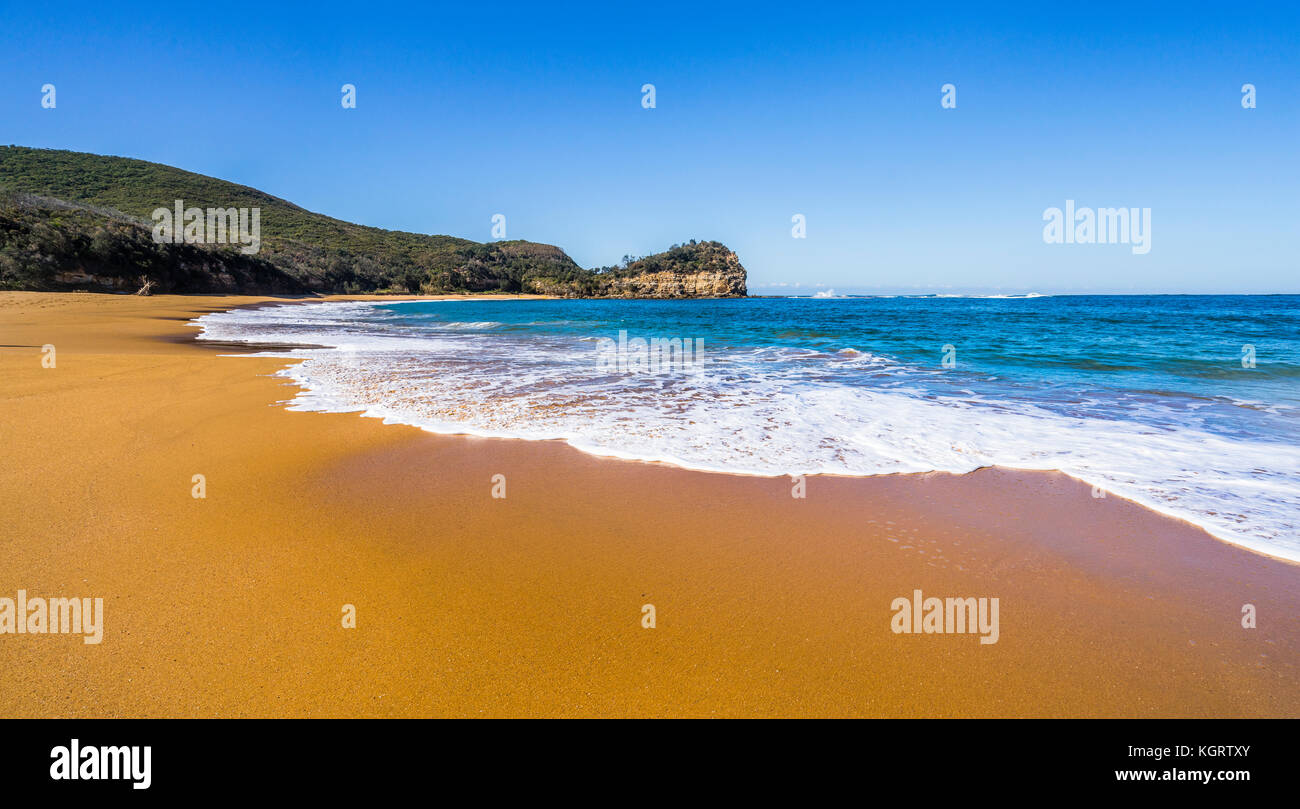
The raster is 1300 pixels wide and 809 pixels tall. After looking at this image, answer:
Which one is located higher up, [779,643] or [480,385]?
[480,385]

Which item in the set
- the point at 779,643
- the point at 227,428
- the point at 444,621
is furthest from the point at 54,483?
the point at 779,643

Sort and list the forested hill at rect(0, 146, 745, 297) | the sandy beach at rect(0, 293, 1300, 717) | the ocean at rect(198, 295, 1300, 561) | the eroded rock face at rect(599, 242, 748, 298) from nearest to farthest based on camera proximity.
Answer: the sandy beach at rect(0, 293, 1300, 717), the ocean at rect(198, 295, 1300, 561), the forested hill at rect(0, 146, 745, 297), the eroded rock face at rect(599, 242, 748, 298)

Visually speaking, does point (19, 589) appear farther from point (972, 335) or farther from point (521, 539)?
point (972, 335)

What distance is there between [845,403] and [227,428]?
7553 millimetres

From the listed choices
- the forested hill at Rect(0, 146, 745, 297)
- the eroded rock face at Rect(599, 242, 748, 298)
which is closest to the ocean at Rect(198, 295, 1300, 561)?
the forested hill at Rect(0, 146, 745, 297)

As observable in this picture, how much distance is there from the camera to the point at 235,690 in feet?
6.82

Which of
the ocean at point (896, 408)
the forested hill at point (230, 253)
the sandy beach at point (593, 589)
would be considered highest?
the forested hill at point (230, 253)

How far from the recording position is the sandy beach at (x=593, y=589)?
2.12 m

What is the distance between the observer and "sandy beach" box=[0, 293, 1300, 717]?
6.96 feet

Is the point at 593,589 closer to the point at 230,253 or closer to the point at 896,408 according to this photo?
the point at 896,408

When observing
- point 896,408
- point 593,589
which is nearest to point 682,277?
point 896,408

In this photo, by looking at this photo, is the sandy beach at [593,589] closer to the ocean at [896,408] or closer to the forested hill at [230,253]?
the ocean at [896,408]

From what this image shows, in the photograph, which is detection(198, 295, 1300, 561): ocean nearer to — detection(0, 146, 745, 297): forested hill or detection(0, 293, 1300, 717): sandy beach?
detection(0, 293, 1300, 717): sandy beach

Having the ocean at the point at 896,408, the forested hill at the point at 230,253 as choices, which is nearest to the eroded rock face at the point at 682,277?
the forested hill at the point at 230,253
